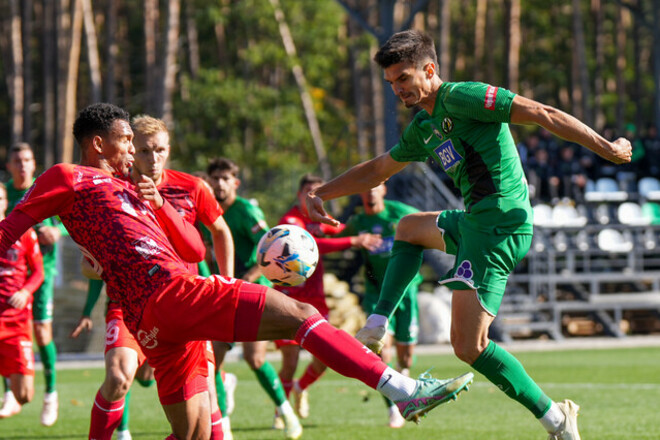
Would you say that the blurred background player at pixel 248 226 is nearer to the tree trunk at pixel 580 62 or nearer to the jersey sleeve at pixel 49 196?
the jersey sleeve at pixel 49 196

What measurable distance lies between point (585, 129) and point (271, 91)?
30507 mm

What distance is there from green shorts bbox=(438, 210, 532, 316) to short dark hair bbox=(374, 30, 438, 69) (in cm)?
94

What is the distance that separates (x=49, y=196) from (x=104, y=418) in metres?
1.61

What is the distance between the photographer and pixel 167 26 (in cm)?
2953

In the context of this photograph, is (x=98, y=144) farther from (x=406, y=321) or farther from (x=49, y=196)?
(x=406, y=321)

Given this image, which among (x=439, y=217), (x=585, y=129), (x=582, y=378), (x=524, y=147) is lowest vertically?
(x=582, y=378)

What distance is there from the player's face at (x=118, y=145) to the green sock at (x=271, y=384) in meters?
3.61

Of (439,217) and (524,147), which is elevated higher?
(439,217)

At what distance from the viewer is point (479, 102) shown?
5465mm

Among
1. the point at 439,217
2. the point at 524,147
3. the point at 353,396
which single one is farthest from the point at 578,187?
the point at 439,217

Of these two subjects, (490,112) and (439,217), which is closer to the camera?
(490,112)

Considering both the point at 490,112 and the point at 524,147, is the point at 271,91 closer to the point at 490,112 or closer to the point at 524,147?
the point at 524,147

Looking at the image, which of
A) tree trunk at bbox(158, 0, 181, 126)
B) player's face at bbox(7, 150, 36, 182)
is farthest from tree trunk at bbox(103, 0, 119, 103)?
player's face at bbox(7, 150, 36, 182)

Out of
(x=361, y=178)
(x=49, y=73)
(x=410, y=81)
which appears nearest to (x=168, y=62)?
(x=49, y=73)
